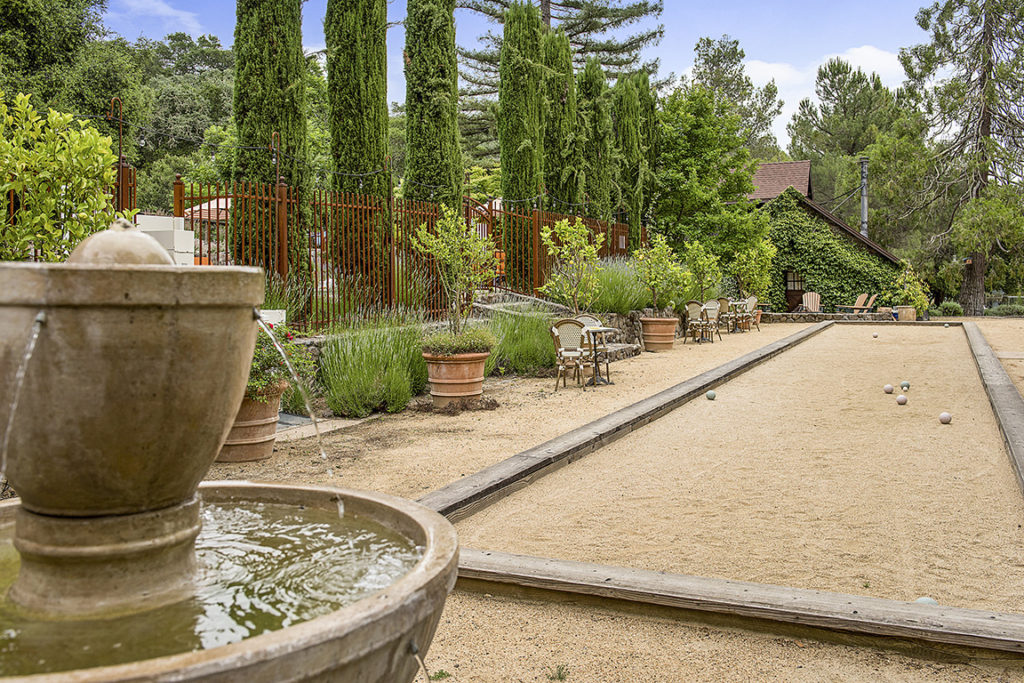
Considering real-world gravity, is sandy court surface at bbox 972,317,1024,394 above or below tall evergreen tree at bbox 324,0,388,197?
below

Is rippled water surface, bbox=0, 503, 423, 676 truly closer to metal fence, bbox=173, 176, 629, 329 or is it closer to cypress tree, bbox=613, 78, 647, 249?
metal fence, bbox=173, 176, 629, 329

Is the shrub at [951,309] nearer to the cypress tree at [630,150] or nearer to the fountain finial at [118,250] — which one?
the cypress tree at [630,150]

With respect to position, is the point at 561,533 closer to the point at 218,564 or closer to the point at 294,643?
the point at 218,564

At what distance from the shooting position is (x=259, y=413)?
243 inches

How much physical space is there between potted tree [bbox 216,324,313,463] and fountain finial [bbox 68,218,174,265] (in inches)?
163

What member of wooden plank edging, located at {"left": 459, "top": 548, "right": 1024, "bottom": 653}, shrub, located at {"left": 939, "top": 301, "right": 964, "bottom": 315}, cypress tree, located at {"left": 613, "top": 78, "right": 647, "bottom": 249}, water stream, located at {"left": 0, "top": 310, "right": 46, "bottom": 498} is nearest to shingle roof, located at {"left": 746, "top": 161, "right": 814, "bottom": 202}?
shrub, located at {"left": 939, "top": 301, "right": 964, "bottom": 315}

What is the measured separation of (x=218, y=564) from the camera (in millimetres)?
2326

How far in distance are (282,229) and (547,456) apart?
5.25 metres

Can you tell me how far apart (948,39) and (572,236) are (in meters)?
26.2

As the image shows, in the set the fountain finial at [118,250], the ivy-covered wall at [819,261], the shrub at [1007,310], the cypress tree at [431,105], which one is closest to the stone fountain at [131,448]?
the fountain finial at [118,250]

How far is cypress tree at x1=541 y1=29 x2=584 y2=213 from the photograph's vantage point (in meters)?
18.7

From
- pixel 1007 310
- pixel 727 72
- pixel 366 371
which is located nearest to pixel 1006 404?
pixel 366 371

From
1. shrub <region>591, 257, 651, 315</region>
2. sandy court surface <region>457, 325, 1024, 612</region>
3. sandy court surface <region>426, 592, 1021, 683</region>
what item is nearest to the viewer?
sandy court surface <region>426, 592, 1021, 683</region>

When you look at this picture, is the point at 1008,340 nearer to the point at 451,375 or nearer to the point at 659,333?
the point at 659,333
